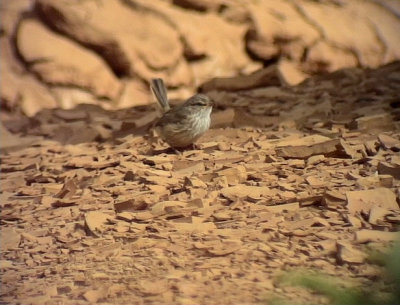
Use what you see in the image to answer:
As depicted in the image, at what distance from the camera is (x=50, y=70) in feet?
26.8

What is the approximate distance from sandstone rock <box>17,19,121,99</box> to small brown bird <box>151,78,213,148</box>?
6.60 feet

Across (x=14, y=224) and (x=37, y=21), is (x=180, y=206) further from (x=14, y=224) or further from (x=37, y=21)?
(x=37, y=21)

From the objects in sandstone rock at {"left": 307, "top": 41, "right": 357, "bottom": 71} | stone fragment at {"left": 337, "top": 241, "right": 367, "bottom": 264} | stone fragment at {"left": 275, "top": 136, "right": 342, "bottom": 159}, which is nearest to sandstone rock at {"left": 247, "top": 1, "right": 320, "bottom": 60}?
sandstone rock at {"left": 307, "top": 41, "right": 357, "bottom": 71}

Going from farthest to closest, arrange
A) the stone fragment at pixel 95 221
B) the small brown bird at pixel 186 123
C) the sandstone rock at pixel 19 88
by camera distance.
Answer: the sandstone rock at pixel 19 88, the small brown bird at pixel 186 123, the stone fragment at pixel 95 221

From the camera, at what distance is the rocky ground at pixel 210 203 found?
3.33 meters

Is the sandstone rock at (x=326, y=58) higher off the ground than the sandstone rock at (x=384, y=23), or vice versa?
the sandstone rock at (x=384, y=23)

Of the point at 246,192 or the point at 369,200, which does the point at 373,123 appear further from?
the point at 369,200

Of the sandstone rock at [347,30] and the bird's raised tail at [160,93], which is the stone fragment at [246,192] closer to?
the bird's raised tail at [160,93]

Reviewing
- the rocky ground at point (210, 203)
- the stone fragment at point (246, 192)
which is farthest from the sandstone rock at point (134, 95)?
the stone fragment at point (246, 192)

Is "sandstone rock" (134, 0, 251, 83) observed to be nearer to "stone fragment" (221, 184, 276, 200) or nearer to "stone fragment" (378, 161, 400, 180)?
"stone fragment" (221, 184, 276, 200)

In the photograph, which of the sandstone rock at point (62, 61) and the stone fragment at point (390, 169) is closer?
the stone fragment at point (390, 169)

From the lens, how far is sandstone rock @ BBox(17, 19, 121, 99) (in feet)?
26.8

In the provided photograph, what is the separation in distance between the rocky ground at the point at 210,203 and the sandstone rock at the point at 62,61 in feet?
3.25

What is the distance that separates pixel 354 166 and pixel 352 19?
501 centimetres
